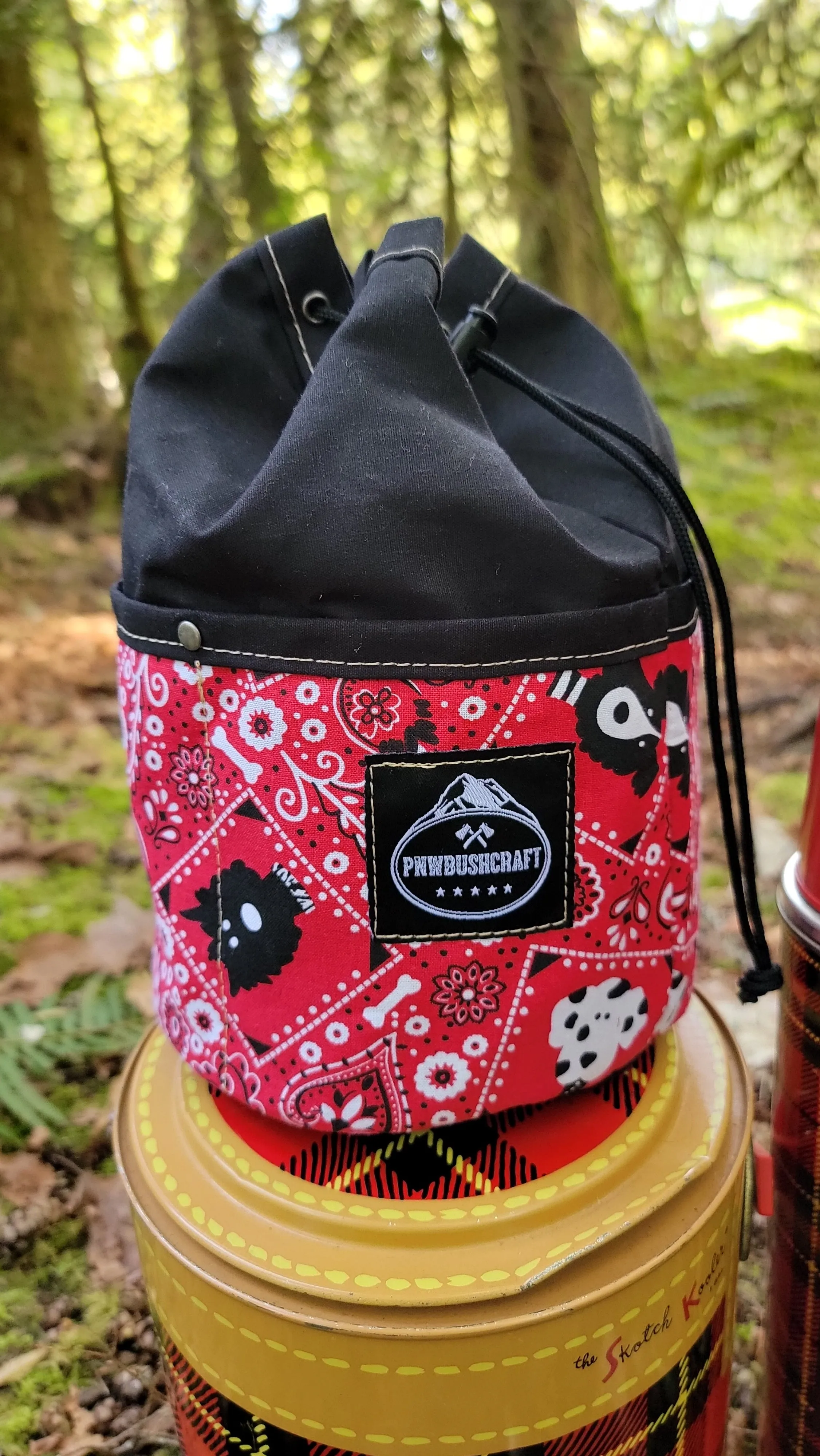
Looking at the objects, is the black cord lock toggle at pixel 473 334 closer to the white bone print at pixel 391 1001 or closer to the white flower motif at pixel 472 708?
the white flower motif at pixel 472 708

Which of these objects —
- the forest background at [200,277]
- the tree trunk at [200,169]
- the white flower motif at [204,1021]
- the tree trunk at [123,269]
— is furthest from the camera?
the tree trunk at [123,269]

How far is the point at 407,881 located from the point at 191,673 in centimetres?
24

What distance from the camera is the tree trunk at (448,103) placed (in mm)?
1872

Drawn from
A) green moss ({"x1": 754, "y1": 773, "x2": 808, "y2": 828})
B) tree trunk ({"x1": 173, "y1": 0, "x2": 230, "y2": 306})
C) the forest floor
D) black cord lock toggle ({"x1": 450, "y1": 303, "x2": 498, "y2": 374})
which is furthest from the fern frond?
tree trunk ({"x1": 173, "y1": 0, "x2": 230, "y2": 306})

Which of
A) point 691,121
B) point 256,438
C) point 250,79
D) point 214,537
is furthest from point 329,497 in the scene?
point 691,121

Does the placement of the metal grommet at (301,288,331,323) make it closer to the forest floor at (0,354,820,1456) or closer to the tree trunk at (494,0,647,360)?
the forest floor at (0,354,820,1456)

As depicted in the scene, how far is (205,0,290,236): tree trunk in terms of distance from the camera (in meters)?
2.04

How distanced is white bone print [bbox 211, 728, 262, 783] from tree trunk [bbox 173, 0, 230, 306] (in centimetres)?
175

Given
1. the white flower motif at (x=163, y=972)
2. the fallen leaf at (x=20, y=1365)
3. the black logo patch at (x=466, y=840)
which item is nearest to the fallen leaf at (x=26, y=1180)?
the fallen leaf at (x=20, y=1365)

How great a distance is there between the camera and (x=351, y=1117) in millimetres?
810

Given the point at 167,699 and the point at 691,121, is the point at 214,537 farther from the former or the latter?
the point at 691,121

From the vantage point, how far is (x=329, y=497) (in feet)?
2.48

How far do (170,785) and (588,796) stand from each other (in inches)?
13.9

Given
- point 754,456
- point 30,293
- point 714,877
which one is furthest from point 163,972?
point 754,456
